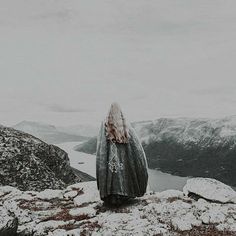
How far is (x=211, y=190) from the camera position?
17.9m

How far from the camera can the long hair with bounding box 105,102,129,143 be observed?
17375 millimetres

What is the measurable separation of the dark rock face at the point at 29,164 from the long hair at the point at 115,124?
13.8 meters

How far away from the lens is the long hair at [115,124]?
1738cm

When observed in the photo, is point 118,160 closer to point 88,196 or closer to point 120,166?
point 120,166

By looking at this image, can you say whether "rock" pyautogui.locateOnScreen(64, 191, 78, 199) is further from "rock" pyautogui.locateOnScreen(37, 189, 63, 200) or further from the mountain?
the mountain

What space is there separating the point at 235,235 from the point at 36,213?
968cm

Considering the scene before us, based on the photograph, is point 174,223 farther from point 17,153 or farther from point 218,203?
point 17,153

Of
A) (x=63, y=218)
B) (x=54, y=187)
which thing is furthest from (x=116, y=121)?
(x=54, y=187)

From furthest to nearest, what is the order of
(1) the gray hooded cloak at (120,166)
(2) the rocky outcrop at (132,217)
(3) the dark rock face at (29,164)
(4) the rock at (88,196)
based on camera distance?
(3) the dark rock face at (29,164) < (4) the rock at (88,196) < (1) the gray hooded cloak at (120,166) < (2) the rocky outcrop at (132,217)

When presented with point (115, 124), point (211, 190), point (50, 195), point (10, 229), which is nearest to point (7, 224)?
point (10, 229)

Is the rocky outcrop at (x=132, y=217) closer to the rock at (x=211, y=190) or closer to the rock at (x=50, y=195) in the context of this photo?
the rock at (x=211, y=190)

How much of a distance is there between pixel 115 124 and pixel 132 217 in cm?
431

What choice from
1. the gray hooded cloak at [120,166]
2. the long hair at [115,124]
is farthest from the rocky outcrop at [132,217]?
the long hair at [115,124]


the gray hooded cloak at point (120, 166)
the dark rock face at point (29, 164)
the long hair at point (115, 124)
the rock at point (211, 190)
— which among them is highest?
the long hair at point (115, 124)
